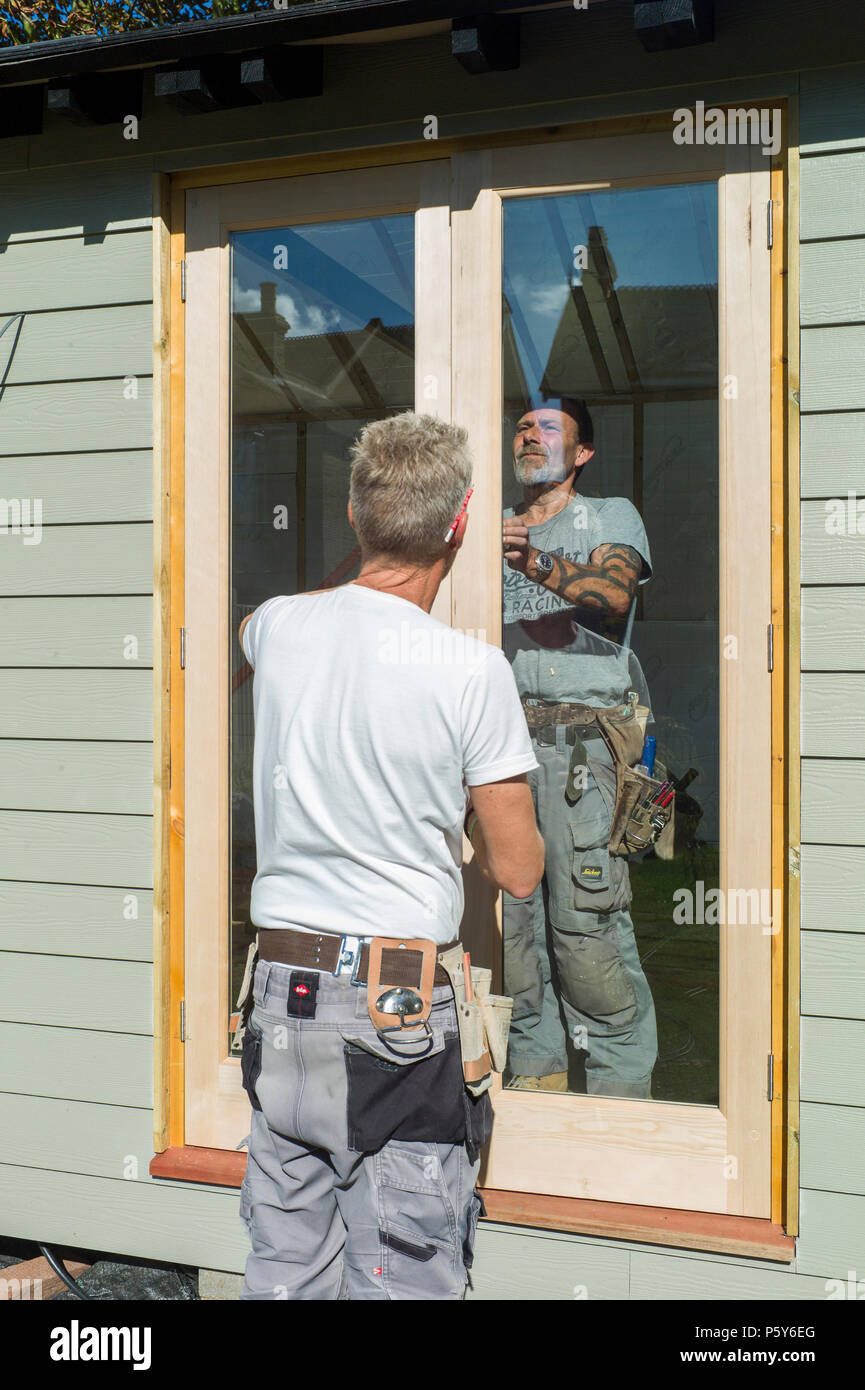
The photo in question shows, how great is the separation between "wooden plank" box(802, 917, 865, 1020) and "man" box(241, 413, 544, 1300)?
2.72 feet

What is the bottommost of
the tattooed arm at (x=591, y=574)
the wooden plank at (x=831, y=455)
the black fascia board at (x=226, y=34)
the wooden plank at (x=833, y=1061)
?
the wooden plank at (x=833, y=1061)

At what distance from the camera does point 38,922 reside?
2.67 meters

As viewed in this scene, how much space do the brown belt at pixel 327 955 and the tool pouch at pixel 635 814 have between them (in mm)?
841

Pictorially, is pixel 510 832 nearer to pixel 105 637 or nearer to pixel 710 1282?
pixel 710 1282

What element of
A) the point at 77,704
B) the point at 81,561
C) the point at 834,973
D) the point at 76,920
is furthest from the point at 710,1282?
the point at 81,561

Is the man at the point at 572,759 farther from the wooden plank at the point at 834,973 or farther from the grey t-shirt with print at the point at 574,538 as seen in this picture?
the wooden plank at the point at 834,973

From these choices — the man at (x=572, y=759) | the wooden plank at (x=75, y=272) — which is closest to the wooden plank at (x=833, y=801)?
the man at (x=572, y=759)

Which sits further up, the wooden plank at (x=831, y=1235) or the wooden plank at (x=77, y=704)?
the wooden plank at (x=77, y=704)

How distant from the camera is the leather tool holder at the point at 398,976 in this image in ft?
5.11

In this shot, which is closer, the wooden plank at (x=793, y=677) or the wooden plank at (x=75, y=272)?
the wooden plank at (x=793, y=677)

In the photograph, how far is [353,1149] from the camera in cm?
155

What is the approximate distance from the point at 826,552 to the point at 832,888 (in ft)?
2.29

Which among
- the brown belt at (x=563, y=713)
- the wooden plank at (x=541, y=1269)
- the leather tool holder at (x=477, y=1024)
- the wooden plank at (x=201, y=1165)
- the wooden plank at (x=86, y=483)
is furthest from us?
the wooden plank at (x=86, y=483)

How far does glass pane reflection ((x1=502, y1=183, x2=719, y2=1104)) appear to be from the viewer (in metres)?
2.28
